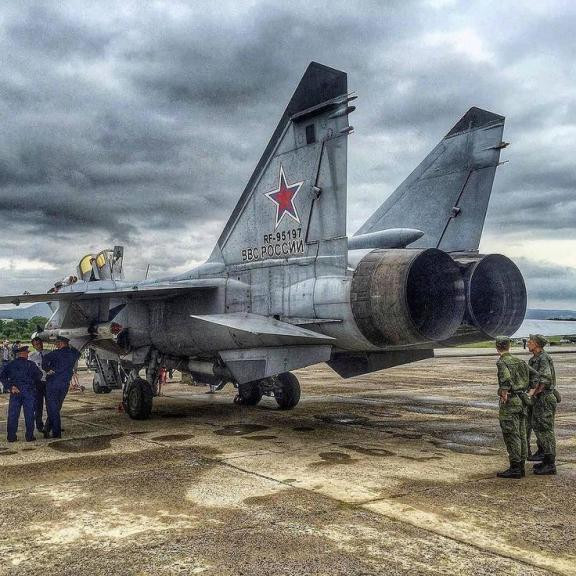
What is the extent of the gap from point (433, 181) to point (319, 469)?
5.41 meters

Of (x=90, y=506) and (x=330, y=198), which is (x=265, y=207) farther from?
(x=90, y=506)

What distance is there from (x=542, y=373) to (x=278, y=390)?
19.7ft

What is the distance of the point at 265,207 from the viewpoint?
28.5 ft

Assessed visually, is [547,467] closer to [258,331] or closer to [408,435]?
[408,435]

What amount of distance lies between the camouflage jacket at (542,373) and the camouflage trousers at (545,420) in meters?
0.13

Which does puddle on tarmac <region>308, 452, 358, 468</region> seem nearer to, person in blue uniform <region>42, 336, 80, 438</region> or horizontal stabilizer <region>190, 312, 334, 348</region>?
horizontal stabilizer <region>190, 312, 334, 348</region>

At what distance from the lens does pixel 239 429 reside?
9.07 meters

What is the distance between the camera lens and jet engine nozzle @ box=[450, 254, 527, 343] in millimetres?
7520

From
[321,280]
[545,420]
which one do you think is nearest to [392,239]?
[321,280]

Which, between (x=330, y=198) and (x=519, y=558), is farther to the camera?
(x=330, y=198)

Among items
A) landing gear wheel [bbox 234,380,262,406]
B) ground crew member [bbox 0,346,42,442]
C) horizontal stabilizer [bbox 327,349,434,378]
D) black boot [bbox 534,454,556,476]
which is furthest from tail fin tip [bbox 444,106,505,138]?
ground crew member [bbox 0,346,42,442]

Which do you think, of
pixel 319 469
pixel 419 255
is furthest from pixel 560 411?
pixel 319 469

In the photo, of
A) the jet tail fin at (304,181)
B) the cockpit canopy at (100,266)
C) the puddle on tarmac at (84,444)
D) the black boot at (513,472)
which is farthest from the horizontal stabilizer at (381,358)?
the cockpit canopy at (100,266)

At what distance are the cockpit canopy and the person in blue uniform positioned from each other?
14.1 ft
